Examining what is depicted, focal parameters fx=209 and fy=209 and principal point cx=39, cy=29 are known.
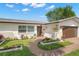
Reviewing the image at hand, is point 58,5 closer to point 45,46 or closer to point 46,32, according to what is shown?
point 46,32

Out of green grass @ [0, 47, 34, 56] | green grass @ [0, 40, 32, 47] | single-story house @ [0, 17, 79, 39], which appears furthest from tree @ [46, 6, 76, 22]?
green grass @ [0, 47, 34, 56]

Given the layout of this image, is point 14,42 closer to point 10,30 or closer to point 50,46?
point 10,30

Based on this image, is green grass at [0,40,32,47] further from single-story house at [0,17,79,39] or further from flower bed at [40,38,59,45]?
flower bed at [40,38,59,45]

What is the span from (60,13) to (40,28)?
91 centimetres

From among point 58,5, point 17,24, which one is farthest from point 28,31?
point 58,5

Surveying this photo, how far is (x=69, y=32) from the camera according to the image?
7887 mm

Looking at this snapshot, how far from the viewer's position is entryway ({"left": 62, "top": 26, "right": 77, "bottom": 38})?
25.5 feet

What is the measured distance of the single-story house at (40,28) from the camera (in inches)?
300

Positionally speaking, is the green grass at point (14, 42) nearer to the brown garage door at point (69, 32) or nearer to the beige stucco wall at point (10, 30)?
the beige stucco wall at point (10, 30)

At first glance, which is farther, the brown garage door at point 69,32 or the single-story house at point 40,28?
the brown garage door at point 69,32

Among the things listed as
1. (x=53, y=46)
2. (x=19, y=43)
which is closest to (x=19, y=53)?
(x=19, y=43)

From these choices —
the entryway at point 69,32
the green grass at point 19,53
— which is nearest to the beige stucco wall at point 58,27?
the entryway at point 69,32

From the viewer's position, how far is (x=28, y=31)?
7.88 metres

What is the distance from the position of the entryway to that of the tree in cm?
48
